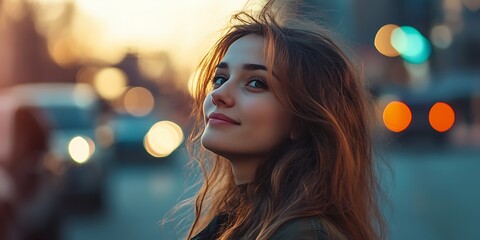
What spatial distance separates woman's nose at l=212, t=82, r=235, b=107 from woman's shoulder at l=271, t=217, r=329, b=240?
1.37ft

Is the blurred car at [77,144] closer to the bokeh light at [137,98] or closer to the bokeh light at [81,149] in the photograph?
the bokeh light at [81,149]

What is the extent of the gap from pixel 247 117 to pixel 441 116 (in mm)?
31828

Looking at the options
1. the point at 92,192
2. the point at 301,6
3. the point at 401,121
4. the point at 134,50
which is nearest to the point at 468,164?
the point at 401,121

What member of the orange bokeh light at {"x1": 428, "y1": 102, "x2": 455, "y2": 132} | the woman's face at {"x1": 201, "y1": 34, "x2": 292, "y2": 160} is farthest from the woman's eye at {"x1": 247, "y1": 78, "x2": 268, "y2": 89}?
the orange bokeh light at {"x1": 428, "y1": 102, "x2": 455, "y2": 132}

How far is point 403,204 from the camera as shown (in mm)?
15633

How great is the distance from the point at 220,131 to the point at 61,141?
41.5 ft

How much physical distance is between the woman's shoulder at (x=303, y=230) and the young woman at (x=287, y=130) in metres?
0.09

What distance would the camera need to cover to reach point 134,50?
11662 cm

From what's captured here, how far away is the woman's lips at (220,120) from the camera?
9.00ft

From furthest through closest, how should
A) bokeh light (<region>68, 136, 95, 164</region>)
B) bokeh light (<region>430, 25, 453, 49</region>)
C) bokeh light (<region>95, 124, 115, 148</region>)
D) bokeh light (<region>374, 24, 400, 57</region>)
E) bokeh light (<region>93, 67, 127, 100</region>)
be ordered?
bokeh light (<region>93, 67, 127, 100</region>), bokeh light (<region>430, 25, 453, 49</region>), bokeh light (<region>374, 24, 400, 57</region>), bokeh light (<region>95, 124, 115, 148</region>), bokeh light (<region>68, 136, 95, 164</region>)

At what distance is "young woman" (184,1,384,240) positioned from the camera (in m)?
2.66

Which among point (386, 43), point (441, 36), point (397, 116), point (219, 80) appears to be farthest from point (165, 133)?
point (219, 80)

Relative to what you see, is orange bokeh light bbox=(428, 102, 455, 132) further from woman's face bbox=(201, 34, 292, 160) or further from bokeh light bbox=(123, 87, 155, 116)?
bokeh light bbox=(123, 87, 155, 116)

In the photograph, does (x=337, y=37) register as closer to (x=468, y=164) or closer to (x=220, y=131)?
(x=220, y=131)
